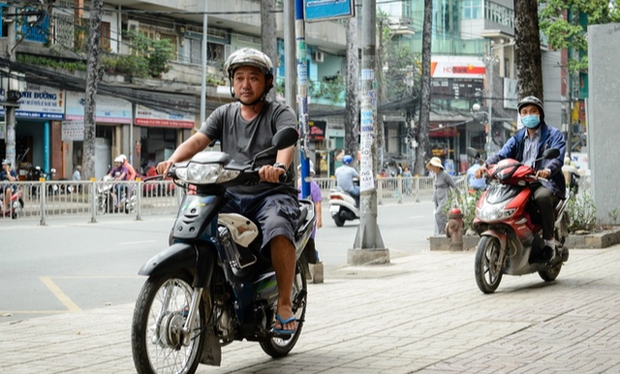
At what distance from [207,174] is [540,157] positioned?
5.45 metres

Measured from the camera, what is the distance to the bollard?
15023 millimetres

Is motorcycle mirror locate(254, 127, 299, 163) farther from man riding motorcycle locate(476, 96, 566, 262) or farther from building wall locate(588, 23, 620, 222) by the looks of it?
building wall locate(588, 23, 620, 222)

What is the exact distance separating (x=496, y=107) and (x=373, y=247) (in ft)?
198

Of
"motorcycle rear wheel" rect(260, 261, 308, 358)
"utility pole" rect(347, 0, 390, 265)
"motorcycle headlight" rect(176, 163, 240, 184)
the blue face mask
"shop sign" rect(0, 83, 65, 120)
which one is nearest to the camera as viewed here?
"motorcycle headlight" rect(176, 163, 240, 184)

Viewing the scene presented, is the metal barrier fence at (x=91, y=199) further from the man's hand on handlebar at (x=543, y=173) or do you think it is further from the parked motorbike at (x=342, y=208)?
the man's hand on handlebar at (x=543, y=173)

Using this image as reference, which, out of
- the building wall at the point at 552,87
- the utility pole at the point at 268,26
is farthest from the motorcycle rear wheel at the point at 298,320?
the building wall at the point at 552,87

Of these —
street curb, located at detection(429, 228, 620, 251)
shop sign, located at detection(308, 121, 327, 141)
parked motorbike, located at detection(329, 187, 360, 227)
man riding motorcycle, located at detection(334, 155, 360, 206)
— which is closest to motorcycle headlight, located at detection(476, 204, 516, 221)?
street curb, located at detection(429, 228, 620, 251)

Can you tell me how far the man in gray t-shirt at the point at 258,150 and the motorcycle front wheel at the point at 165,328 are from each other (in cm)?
61

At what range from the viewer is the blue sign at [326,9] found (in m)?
11.5

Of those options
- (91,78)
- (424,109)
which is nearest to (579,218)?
(91,78)

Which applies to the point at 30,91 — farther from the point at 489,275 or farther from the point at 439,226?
the point at 489,275

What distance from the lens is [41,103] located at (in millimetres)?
36156

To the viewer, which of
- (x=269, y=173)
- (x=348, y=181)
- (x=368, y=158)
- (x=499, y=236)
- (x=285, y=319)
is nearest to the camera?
(x=269, y=173)

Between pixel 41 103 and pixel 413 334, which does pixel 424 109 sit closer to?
pixel 41 103
